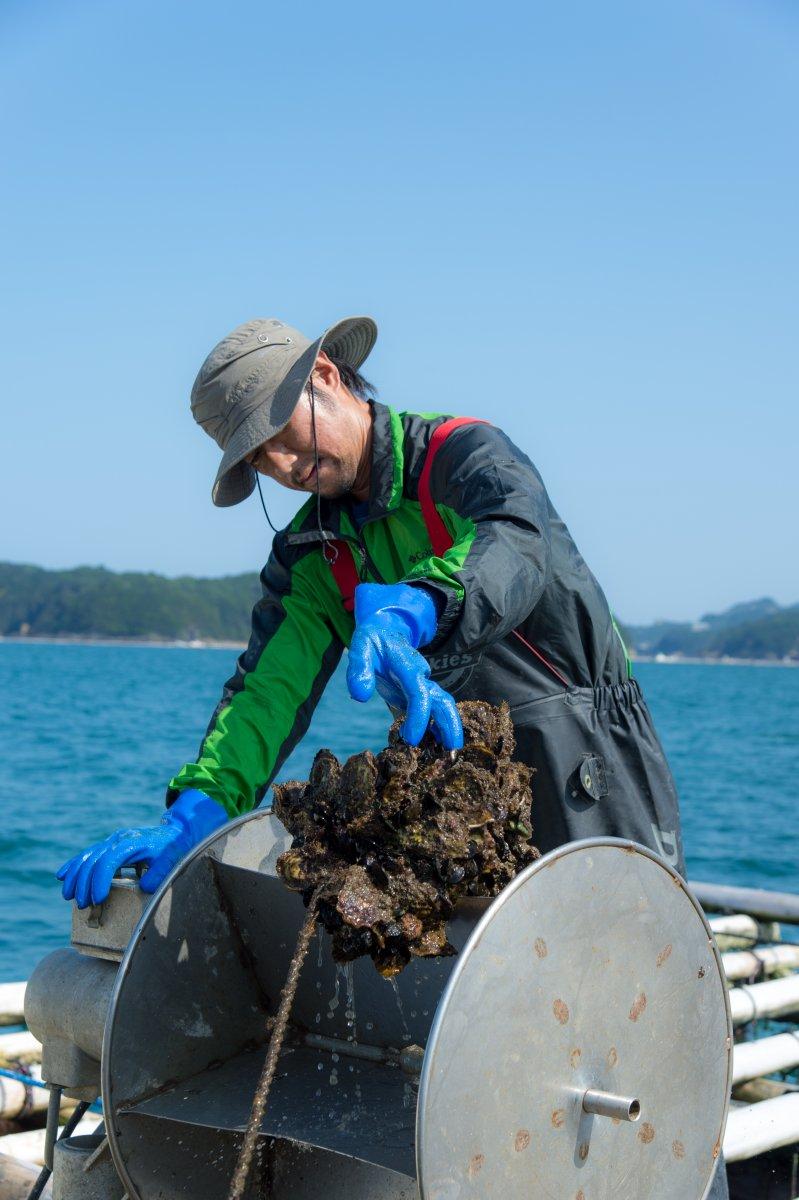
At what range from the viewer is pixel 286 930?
2.73 m

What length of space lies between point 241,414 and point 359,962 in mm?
1264

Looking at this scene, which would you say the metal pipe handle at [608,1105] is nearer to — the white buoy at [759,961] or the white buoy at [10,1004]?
the white buoy at [10,1004]

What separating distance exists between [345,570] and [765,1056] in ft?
8.82

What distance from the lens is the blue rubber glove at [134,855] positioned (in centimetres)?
285

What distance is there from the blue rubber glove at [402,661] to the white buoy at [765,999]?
130 inches

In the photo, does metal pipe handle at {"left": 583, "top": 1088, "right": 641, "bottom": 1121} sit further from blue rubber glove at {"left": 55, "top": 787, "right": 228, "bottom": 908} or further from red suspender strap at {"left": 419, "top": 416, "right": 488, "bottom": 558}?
red suspender strap at {"left": 419, "top": 416, "right": 488, "bottom": 558}

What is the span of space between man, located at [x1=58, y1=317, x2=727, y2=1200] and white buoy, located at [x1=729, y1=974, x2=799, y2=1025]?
230 cm

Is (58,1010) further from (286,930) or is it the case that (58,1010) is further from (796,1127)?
(796,1127)

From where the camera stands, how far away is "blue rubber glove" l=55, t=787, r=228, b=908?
2.85 m

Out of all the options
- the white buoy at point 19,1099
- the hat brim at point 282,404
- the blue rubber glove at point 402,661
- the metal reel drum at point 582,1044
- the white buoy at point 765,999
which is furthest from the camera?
the white buoy at point 765,999

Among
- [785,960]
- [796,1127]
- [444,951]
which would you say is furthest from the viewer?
[785,960]

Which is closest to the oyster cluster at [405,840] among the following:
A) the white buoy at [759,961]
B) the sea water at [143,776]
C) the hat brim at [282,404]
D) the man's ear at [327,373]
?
the hat brim at [282,404]

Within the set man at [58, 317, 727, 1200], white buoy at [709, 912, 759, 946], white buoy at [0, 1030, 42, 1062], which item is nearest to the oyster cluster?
man at [58, 317, 727, 1200]

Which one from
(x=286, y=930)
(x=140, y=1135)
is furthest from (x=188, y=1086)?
(x=286, y=930)
